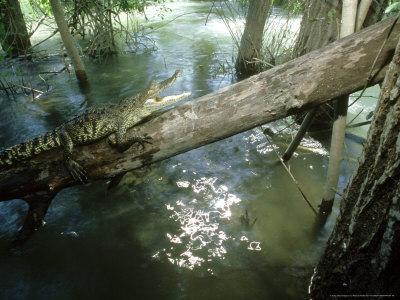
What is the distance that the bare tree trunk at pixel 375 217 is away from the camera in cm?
139

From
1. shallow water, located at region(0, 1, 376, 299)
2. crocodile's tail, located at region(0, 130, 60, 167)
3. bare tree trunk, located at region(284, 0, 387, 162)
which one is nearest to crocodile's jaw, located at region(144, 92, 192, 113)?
crocodile's tail, located at region(0, 130, 60, 167)

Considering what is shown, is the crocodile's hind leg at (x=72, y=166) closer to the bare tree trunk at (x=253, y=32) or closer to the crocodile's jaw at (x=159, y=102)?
the crocodile's jaw at (x=159, y=102)

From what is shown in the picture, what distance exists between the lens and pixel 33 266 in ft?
8.61

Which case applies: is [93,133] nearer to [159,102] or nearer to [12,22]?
[159,102]

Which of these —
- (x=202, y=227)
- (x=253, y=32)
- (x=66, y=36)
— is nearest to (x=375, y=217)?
(x=202, y=227)

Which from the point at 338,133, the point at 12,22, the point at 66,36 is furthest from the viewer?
the point at 12,22

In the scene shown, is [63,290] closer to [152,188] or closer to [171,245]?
[171,245]

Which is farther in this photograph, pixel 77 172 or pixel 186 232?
pixel 186 232

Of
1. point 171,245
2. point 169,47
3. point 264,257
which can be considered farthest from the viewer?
point 169,47

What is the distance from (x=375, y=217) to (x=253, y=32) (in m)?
5.56

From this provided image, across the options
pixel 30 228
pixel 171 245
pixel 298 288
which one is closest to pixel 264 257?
pixel 298 288

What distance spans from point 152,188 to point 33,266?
1.62 meters

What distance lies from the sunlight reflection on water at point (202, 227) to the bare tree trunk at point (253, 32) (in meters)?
3.42

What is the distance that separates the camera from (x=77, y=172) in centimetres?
243
